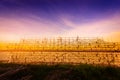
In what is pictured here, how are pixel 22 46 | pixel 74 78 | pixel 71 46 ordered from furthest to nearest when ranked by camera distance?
pixel 22 46 → pixel 71 46 → pixel 74 78

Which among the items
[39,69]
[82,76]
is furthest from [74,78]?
[39,69]

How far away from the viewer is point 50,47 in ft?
187

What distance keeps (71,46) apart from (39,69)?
144 ft

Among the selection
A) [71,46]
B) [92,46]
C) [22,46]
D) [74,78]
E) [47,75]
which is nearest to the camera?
[74,78]

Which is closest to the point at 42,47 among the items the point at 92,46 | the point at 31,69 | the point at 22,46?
the point at 22,46

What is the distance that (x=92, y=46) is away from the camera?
172 ft

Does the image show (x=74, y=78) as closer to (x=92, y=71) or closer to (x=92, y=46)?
(x=92, y=71)

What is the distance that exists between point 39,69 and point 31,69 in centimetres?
50

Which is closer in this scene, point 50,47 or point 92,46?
point 92,46

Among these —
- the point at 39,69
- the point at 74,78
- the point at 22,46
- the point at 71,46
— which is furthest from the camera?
the point at 22,46

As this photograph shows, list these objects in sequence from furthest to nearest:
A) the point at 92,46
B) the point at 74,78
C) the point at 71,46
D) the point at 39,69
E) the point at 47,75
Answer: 1. the point at 71,46
2. the point at 92,46
3. the point at 39,69
4. the point at 47,75
5. the point at 74,78

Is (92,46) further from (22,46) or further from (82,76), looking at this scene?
(82,76)

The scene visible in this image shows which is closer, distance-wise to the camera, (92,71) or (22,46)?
(92,71)

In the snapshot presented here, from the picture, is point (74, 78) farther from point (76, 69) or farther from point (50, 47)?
point (50, 47)
